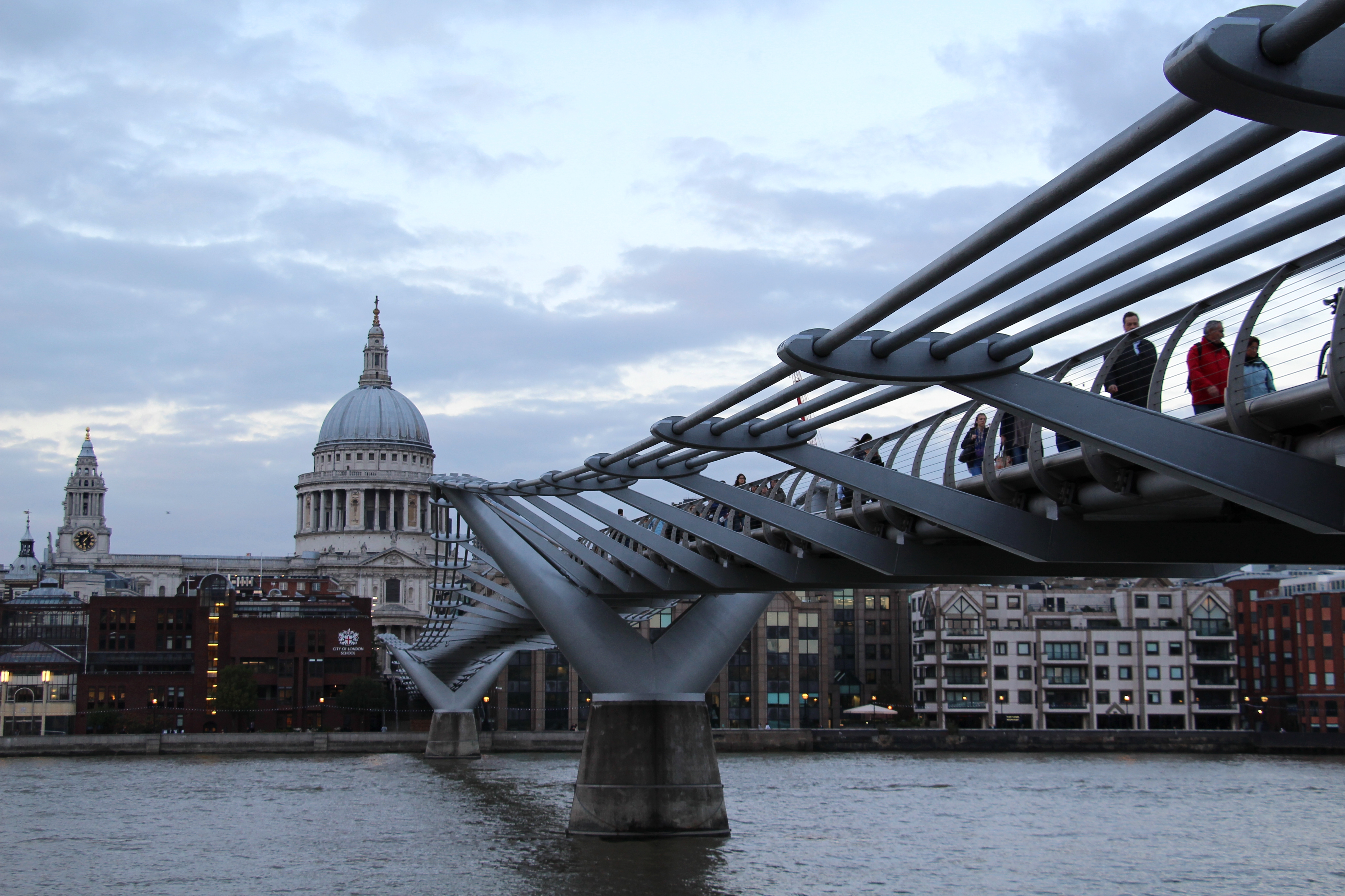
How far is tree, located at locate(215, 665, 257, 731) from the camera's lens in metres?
91.8

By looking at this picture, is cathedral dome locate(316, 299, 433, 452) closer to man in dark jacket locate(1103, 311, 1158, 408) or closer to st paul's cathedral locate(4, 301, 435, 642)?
st paul's cathedral locate(4, 301, 435, 642)

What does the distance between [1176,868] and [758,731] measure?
173ft

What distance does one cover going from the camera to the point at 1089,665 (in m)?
86.9

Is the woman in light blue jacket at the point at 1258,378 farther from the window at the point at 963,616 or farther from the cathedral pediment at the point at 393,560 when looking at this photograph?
the cathedral pediment at the point at 393,560

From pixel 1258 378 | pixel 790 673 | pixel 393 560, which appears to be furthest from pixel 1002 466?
pixel 393 560

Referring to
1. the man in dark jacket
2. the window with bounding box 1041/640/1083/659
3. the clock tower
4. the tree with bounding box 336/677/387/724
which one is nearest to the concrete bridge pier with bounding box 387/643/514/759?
the tree with bounding box 336/677/387/724

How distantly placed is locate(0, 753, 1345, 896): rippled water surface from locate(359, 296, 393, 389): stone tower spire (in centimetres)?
11348

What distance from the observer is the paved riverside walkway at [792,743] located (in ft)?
249

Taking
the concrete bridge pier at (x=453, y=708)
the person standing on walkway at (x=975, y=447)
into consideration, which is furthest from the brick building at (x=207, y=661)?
the person standing on walkway at (x=975, y=447)

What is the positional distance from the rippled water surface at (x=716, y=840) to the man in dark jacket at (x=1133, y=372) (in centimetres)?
1347

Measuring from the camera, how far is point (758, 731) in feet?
264

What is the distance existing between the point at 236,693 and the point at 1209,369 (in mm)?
87331

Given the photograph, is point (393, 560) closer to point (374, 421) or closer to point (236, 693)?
point (374, 421)

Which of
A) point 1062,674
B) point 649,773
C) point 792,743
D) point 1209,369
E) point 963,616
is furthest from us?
point 963,616
